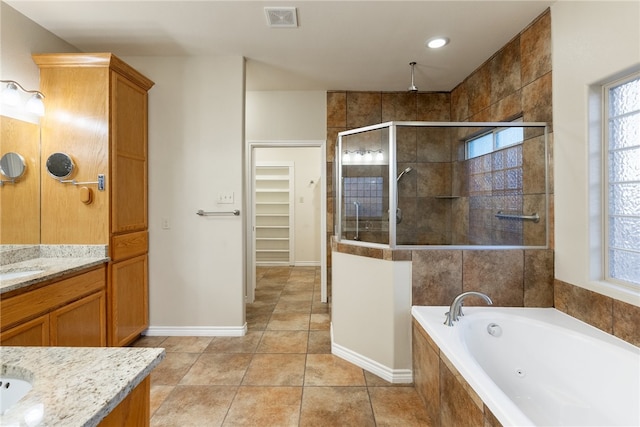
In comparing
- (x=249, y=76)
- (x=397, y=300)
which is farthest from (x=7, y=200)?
(x=397, y=300)

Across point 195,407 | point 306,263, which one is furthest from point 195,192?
point 306,263

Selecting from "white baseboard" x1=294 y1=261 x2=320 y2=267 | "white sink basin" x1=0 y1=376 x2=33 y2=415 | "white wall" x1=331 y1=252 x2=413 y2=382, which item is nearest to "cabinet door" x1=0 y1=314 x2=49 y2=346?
"white sink basin" x1=0 y1=376 x2=33 y2=415

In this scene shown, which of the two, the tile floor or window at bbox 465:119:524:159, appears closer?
the tile floor

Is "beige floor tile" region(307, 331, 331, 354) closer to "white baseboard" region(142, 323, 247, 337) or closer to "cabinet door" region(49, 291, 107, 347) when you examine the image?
"white baseboard" region(142, 323, 247, 337)

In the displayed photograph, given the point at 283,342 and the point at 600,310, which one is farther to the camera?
the point at 283,342

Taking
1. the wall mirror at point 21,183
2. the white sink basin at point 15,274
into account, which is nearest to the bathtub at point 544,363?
the white sink basin at point 15,274

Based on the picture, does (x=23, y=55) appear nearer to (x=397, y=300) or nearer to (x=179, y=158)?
(x=179, y=158)

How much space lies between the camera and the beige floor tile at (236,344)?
251 cm

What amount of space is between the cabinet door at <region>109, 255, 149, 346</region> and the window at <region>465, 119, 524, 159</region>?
3.12 m

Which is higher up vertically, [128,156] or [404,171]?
[128,156]

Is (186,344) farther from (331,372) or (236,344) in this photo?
(331,372)

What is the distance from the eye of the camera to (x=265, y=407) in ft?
5.95

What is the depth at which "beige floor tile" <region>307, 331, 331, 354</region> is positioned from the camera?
251 centimetres

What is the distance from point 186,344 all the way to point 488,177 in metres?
3.09
